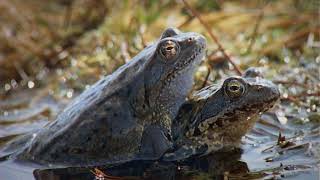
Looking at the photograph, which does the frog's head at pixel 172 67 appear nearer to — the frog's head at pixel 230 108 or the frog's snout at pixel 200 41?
the frog's snout at pixel 200 41

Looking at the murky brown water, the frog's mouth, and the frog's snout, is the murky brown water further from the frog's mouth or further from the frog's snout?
the frog's snout

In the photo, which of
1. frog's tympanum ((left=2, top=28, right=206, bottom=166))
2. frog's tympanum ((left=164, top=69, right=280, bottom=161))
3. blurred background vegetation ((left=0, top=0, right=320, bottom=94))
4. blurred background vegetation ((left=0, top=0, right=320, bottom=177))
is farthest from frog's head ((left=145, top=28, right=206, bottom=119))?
blurred background vegetation ((left=0, top=0, right=320, bottom=94))

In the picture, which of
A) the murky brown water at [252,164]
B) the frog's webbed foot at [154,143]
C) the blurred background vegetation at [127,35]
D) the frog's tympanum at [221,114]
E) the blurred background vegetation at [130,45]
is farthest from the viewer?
the blurred background vegetation at [127,35]

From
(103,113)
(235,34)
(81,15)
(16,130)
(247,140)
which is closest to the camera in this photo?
(103,113)

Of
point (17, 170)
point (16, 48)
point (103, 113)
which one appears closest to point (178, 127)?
point (103, 113)

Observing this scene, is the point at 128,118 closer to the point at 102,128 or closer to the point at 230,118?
the point at 102,128

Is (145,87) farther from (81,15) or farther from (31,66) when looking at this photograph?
(81,15)

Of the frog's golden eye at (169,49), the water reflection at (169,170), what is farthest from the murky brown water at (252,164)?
the frog's golden eye at (169,49)
